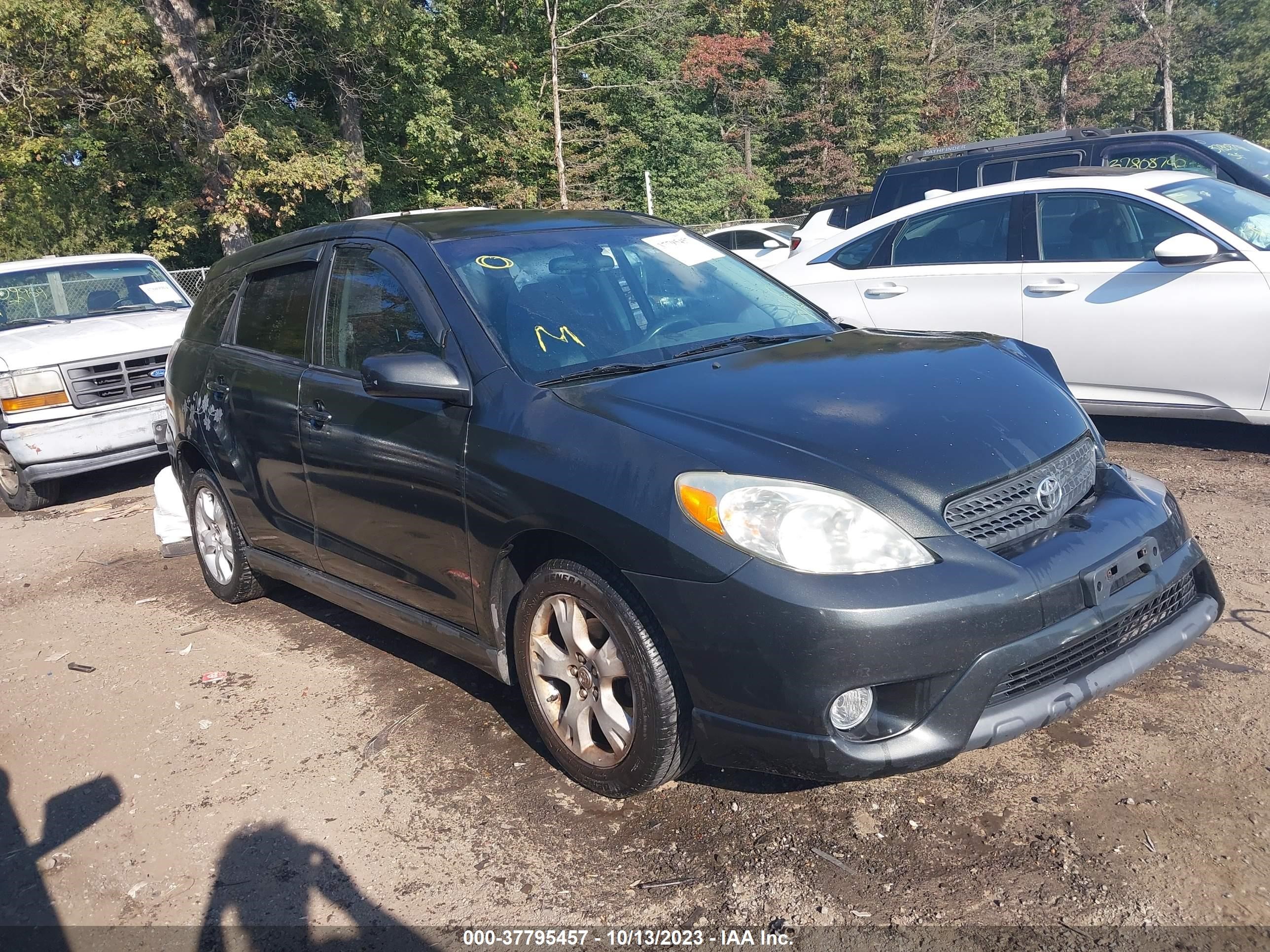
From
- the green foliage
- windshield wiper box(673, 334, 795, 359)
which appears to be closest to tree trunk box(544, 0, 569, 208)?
the green foliage

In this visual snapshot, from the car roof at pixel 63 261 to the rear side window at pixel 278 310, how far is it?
17.6 ft

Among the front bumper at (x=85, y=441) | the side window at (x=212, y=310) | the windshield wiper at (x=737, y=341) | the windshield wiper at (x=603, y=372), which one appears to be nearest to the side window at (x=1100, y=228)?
the windshield wiper at (x=737, y=341)

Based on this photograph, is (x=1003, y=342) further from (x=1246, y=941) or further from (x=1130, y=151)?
(x=1130, y=151)

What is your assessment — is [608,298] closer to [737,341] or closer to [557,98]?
[737,341]

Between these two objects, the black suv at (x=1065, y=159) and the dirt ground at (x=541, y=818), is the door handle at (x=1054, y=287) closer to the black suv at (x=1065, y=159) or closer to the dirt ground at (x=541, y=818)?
the dirt ground at (x=541, y=818)

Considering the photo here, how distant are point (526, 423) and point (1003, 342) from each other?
1.95m

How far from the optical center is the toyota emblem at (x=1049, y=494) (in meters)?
2.93

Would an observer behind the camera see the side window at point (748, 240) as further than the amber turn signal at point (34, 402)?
Yes

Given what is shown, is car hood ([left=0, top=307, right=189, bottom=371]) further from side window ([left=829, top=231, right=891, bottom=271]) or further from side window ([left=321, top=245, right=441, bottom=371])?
side window ([left=829, top=231, right=891, bottom=271])

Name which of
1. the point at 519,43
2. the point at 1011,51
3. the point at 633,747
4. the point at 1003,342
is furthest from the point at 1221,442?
the point at 1011,51

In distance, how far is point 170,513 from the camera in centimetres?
618

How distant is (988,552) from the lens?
8.90 ft

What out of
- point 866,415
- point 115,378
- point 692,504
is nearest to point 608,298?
point 866,415

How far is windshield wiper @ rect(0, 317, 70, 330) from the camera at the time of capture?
8.70 m
